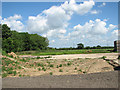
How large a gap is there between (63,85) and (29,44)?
189 ft

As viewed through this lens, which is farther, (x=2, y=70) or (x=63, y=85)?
(x=2, y=70)

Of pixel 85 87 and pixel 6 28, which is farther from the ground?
pixel 6 28

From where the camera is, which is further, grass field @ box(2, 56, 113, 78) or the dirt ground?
the dirt ground

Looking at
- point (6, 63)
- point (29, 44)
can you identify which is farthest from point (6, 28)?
point (6, 63)

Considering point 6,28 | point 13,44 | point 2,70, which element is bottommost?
point 2,70

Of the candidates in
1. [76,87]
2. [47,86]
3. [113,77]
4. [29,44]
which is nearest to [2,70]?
[47,86]

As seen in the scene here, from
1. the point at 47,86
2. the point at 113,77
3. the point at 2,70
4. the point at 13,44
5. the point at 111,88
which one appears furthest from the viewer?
the point at 13,44

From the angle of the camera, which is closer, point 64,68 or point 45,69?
point 45,69

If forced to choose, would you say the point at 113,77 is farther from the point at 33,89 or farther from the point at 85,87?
the point at 33,89

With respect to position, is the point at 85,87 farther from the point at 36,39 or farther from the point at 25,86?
the point at 36,39

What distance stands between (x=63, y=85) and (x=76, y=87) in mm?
531

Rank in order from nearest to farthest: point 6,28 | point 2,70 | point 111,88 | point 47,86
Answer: point 111,88
point 47,86
point 2,70
point 6,28

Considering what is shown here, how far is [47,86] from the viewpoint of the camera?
5273 mm

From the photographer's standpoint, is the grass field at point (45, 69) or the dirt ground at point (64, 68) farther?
the dirt ground at point (64, 68)
